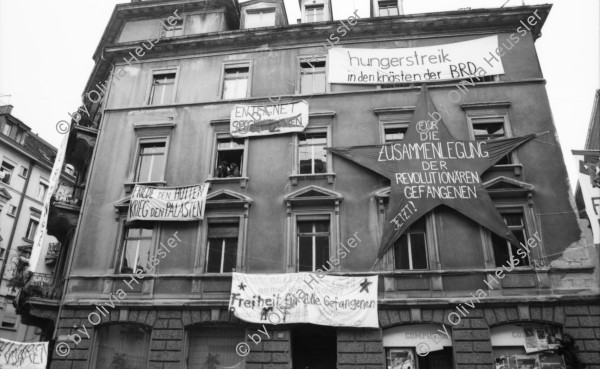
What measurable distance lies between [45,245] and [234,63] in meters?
26.4

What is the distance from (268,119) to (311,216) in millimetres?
4444

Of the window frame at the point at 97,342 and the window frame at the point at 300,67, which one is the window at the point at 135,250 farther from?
the window frame at the point at 300,67

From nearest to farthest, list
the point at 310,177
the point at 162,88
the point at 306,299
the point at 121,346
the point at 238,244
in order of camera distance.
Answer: the point at 306,299 < the point at 121,346 < the point at 238,244 < the point at 310,177 < the point at 162,88

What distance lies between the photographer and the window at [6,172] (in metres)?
32.1

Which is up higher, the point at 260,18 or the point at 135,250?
the point at 260,18

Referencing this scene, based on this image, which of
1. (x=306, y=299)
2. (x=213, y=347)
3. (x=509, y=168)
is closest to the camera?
(x=306, y=299)

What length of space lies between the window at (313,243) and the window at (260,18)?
33.2 ft

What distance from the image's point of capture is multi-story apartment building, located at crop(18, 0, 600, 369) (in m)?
13.5

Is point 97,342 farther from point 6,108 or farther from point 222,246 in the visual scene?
point 6,108

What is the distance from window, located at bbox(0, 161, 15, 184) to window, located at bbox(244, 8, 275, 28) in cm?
2354

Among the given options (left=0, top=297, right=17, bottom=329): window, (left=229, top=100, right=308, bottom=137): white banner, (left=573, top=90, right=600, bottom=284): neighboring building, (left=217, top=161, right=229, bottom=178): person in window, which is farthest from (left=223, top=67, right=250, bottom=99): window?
(left=0, top=297, right=17, bottom=329): window

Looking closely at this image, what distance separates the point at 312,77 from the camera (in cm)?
1844

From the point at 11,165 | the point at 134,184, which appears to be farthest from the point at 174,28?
the point at 11,165

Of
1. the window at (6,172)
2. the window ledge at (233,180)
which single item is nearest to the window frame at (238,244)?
the window ledge at (233,180)
